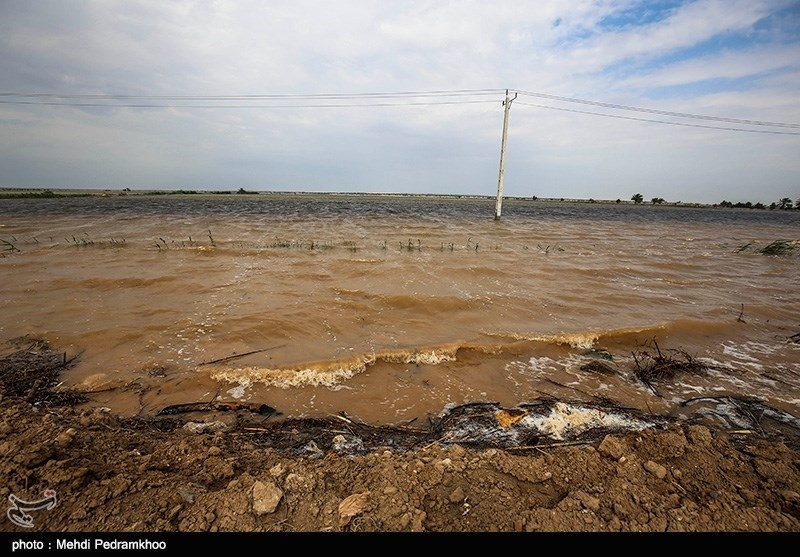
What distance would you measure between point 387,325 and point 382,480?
3.58m

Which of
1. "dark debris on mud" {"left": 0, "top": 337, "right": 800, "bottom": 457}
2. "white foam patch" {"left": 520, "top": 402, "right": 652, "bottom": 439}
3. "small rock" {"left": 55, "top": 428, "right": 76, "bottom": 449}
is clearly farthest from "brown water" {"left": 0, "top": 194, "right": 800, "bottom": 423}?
"small rock" {"left": 55, "top": 428, "right": 76, "bottom": 449}

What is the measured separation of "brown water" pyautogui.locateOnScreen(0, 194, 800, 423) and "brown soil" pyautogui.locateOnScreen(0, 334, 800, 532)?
0.80 m

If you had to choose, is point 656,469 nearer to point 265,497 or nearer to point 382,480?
point 382,480

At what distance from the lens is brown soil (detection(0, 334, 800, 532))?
1870 mm

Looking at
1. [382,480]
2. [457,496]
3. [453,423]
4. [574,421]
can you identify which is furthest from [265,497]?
[574,421]

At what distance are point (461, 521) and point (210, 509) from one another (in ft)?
4.86

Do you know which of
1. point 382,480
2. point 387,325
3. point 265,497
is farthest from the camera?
point 387,325

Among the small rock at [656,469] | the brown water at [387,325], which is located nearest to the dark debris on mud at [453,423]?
the brown water at [387,325]

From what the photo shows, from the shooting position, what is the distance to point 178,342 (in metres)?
4.92

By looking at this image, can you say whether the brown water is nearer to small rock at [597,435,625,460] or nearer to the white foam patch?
the white foam patch

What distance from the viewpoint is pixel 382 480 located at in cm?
219

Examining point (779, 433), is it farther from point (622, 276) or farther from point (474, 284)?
point (622, 276)
